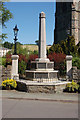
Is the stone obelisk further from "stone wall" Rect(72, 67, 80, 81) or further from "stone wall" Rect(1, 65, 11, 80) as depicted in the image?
"stone wall" Rect(1, 65, 11, 80)

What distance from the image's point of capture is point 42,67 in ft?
35.6

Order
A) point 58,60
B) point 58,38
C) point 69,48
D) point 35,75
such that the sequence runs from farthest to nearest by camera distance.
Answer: point 58,38 → point 69,48 → point 58,60 → point 35,75

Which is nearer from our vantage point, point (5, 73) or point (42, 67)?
point (42, 67)

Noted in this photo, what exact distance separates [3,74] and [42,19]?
5.26 meters

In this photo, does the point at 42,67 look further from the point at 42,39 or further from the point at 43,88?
the point at 43,88

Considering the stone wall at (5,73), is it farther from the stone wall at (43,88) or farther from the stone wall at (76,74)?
the stone wall at (76,74)

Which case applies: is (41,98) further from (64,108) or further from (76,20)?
(76,20)

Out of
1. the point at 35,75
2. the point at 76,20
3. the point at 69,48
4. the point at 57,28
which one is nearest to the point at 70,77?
the point at 35,75

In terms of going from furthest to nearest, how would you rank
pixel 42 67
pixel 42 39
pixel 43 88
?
pixel 42 39
pixel 42 67
pixel 43 88

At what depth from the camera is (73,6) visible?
42.8 metres

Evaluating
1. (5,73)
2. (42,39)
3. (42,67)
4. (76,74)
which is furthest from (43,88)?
(42,39)

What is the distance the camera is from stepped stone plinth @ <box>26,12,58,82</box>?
33.7 ft

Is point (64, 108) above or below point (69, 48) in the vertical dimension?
below

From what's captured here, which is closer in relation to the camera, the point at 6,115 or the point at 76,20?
the point at 6,115
